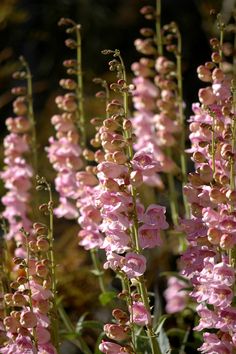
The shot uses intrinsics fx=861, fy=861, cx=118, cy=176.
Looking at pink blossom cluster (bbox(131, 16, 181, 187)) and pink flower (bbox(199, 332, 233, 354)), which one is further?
pink blossom cluster (bbox(131, 16, 181, 187))

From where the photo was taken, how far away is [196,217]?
1977mm

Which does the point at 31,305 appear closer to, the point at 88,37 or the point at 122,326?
the point at 122,326

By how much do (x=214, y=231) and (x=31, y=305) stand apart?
0.42 m

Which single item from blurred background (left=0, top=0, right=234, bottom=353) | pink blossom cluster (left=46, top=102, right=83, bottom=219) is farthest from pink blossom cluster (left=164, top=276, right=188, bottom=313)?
blurred background (left=0, top=0, right=234, bottom=353)

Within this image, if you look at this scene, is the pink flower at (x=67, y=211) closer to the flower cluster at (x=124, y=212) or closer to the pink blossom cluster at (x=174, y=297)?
the pink blossom cluster at (x=174, y=297)

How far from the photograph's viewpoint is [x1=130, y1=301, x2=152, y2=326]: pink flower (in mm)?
1896

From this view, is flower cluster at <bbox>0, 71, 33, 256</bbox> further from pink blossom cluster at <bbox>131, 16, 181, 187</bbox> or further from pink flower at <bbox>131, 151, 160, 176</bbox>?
pink flower at <bbox>131, 151, 160, 176</bbox>

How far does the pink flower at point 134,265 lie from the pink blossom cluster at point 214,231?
14 centimetres

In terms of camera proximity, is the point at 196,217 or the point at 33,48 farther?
the point at 33,48

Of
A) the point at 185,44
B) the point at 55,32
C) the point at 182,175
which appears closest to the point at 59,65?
the point at 55,32

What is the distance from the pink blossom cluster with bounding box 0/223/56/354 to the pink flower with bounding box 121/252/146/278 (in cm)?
20

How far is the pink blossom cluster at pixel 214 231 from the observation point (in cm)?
183

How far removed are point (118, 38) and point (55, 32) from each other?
1.64ft

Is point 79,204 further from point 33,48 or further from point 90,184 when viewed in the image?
point 33,48
